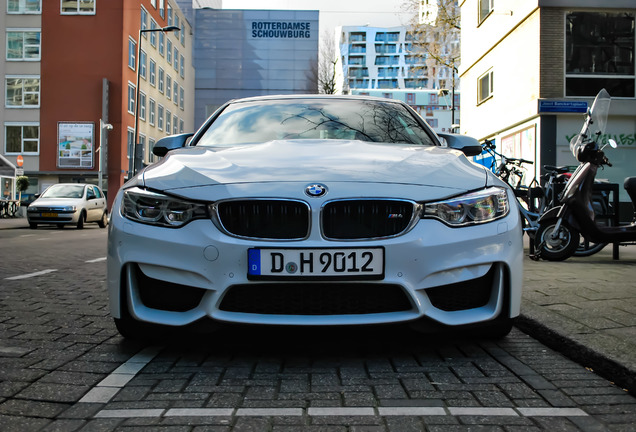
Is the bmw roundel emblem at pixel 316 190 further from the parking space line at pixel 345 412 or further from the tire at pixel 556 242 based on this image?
the tire at pixel 556 242

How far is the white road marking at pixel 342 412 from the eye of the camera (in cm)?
244

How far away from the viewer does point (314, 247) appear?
3025 mm

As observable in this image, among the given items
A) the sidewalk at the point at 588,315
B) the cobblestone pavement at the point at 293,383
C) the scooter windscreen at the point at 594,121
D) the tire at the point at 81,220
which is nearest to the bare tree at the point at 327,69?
the tire at the point at 81,220

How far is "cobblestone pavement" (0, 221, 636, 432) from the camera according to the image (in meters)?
2.39

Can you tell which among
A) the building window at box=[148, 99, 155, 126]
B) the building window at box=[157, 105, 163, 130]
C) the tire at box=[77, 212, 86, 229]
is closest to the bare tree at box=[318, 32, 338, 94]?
the building window at box=[148, 99, 155, 126]

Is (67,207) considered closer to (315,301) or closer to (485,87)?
(485,87)

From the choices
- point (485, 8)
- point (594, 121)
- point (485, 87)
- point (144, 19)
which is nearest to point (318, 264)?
point (594, 121)

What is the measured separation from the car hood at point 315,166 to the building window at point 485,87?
2053 cm

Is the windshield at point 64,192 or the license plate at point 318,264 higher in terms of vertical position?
the windshield at point 64,192

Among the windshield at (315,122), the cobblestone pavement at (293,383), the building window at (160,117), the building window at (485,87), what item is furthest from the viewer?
the building window at (160,117)

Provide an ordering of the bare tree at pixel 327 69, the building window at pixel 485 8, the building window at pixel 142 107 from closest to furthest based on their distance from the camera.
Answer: the building window at pixel 485 8 < the bare tree at pixel 327 69 < the building window at pixel 142 107

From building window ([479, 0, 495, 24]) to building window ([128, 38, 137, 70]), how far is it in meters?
24.3

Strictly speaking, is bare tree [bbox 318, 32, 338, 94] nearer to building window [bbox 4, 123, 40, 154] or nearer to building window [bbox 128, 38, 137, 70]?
building window [bbox 128, 38, 137, 70]

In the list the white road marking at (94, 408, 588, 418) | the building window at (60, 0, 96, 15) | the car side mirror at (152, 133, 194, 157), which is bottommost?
the white road marking at (94, 408, 588, 418)
